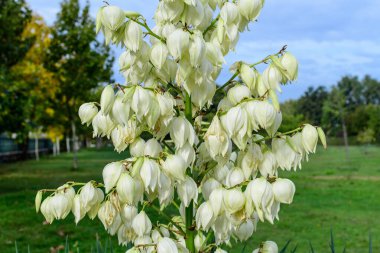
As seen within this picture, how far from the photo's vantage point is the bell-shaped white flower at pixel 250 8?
77.5 inches

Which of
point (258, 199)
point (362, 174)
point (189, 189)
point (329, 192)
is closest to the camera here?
point (258, 199)

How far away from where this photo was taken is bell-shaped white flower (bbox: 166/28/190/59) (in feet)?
6.08

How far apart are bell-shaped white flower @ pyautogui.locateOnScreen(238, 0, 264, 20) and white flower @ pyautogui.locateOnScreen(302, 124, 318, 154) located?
46cm

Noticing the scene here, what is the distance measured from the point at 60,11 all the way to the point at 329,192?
1392 cm

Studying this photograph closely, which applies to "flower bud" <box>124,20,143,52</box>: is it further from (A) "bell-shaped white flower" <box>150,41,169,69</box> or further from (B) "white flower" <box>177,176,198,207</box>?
(B) "white flower" <box>177,176,198,207</box>

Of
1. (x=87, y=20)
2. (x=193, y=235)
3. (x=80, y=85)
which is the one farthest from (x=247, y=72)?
(x=87, y=20)

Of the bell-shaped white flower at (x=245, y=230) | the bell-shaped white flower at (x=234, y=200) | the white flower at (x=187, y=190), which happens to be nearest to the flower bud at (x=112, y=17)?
the white flower at (x=187, y=190)

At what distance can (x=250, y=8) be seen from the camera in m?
1.98

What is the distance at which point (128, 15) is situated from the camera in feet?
6.55

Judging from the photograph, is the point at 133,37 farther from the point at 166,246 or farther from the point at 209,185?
the point at 166,246

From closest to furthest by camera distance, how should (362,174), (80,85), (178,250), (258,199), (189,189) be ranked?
(258,199) < (189,189) < (178,250) < (362,174) < (80,85)

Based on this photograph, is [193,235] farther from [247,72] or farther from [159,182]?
[247,72]

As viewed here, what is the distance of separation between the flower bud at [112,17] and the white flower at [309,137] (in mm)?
777

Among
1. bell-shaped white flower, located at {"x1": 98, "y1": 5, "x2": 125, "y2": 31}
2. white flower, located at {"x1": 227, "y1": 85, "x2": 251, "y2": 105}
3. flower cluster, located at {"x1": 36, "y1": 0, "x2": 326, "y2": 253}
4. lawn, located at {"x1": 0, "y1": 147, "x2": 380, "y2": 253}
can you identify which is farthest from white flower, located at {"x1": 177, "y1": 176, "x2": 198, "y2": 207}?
lawn, located at {"x1": 0, "y1": 147, "x2": 380, "y2": 253}
